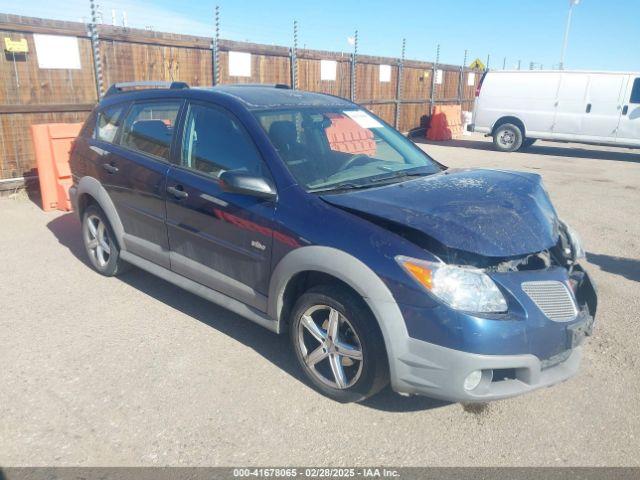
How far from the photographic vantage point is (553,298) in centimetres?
268

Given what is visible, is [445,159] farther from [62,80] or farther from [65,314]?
[65,314]

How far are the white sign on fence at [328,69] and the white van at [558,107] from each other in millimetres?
4516

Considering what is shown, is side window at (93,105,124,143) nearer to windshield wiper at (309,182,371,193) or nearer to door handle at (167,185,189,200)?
door handle at (167,185,189,200)

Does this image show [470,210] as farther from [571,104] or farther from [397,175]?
[571,104]

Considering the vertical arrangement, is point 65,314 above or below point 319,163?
below

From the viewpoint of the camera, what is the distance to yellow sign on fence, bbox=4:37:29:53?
24.0 feet

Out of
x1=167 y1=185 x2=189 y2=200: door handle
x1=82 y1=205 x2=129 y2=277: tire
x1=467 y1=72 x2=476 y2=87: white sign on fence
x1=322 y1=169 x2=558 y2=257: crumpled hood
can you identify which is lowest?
x1=82 y1=205 x2=129 y2=277: tire

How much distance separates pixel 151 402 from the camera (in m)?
3.05

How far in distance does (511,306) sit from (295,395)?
1.37m

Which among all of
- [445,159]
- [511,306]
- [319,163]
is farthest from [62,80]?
[445,159]

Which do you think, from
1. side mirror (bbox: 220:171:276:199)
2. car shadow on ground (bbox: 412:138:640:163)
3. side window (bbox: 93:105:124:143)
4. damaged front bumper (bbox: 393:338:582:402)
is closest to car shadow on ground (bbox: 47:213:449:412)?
damaged front bumper (bbox: 393:338:582:402)

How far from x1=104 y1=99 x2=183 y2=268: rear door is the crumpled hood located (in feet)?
5.19

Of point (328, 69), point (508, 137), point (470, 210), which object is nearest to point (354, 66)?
point (328, 69)

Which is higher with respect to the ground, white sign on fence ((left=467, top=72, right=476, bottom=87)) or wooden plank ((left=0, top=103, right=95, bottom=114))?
white sign on fence ((left=467, top=72, right=476, bottom=87))
